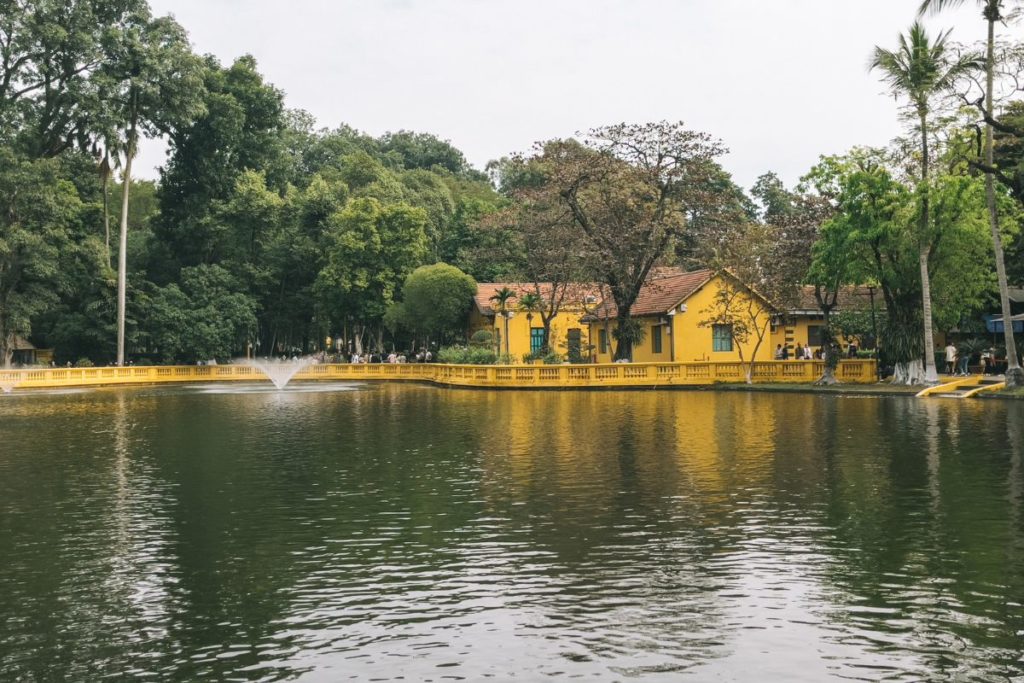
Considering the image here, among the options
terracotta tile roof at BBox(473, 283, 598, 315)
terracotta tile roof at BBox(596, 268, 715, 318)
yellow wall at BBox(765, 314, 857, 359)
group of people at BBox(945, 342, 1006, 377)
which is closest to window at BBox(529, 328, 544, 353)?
terracotta tile roof at BBox(473, 283, 598, 315)

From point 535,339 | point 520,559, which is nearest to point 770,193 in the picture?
point 535,339

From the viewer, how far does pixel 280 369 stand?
68000 millimetres

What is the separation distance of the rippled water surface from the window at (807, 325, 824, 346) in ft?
116

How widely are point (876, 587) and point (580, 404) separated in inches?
1028

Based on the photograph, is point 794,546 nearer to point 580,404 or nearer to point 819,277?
point 580,404

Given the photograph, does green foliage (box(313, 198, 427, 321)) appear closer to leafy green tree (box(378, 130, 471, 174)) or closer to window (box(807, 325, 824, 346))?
window (box(807, 325, 824, 346))

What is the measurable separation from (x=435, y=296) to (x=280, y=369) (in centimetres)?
1326

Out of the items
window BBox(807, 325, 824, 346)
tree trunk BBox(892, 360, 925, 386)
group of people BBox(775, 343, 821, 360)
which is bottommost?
tree trunk BBox(892, 360, 925, 386)

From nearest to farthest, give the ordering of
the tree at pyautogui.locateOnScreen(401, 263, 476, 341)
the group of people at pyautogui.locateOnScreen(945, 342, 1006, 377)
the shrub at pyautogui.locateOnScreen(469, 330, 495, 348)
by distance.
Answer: the group of people at pyautogui.locateOnScreen(945, 342, 1006, 377) < the shrub at pyautogui.locateOnScreen(469, 330, 495, 348) < the tree at pyautogui.locateOnScreen(401, 263, 476, 341)

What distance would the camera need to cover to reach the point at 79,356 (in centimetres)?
7250

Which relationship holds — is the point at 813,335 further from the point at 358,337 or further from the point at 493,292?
the point at 358,337

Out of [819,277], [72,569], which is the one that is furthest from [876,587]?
[819,277]

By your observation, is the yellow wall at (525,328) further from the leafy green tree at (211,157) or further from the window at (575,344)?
the leafy green tree at (211,157)

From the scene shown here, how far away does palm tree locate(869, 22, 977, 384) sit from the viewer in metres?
37.0
